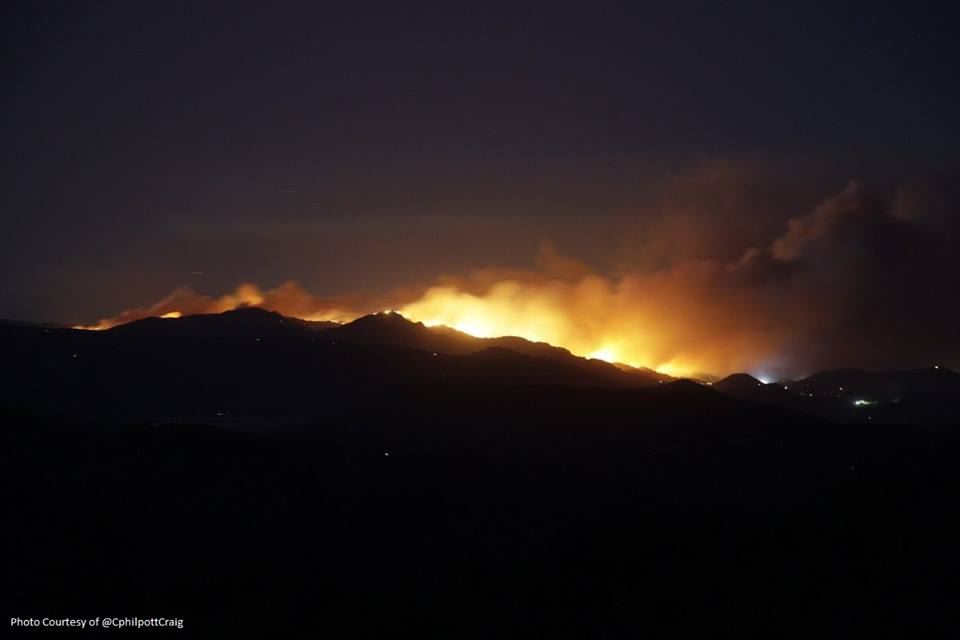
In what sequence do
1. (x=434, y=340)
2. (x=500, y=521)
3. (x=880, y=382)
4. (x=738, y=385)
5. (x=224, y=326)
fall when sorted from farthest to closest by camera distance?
(x=880, y=382) < (x=224, y=326) < (x=434, y=340) < (x=738, y=385) < (x=500, y=521)

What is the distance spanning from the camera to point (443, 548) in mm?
38125

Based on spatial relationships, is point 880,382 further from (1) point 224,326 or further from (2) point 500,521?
(2) point 500,521

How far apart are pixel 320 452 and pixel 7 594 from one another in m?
24.8

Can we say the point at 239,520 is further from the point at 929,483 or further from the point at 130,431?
the point at 929,483

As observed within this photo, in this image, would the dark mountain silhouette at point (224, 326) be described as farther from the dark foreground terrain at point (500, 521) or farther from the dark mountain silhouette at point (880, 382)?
the dark mountain silhouette at point (880, 382)

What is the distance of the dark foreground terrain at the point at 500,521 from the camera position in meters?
29.5

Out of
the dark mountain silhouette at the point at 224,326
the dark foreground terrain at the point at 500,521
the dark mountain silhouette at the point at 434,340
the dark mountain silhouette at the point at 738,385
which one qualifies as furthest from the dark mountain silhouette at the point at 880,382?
the dark mountain silhouette at the point at 224,326

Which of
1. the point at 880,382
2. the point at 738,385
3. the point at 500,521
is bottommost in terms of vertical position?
the point at 500,521

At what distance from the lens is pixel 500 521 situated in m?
41.5

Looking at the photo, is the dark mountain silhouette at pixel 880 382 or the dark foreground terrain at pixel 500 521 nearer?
the dark foreground terrain at pixel 500 521

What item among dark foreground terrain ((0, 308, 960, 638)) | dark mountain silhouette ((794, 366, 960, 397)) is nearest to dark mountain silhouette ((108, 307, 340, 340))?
dark foreground terrain ((0, 308, 960, 638))

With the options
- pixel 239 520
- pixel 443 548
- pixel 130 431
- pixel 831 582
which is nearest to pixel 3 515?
pixel 239 520

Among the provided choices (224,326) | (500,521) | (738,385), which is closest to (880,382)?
(738,385)

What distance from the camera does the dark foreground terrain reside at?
1160 inches
